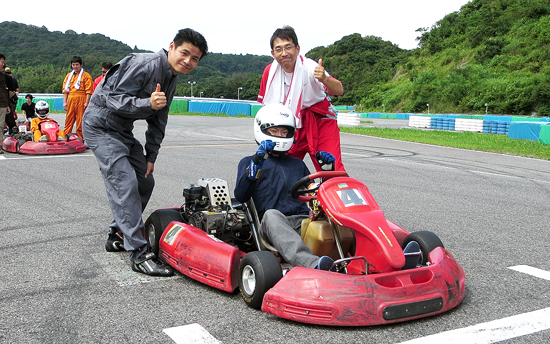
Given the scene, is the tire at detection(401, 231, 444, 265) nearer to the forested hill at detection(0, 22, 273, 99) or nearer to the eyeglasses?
the eyeglasses

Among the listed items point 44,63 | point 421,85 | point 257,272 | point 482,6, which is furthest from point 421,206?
point 44,63

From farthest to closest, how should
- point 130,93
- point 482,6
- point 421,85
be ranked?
1. point 482,6
2. point 421,85
3. point 130,93

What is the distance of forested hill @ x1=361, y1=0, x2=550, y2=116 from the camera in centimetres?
3369

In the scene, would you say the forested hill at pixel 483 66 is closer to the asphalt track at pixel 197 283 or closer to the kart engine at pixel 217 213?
the asphalt track at pixel 197 283

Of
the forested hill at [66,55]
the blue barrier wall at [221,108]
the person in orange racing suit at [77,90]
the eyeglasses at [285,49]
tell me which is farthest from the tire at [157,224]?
the forested hill at [66,55]

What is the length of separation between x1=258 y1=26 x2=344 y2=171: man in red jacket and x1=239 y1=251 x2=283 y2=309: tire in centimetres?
153

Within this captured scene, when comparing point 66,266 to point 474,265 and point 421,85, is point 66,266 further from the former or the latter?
point 421,85

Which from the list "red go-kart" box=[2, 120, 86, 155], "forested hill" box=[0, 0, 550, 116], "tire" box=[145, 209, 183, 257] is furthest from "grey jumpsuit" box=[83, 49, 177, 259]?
"forested hill" box=[0, 0, 550, 116]

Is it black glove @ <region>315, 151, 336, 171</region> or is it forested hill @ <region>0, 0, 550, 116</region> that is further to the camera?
forested hill @ <region>0, 0, 550, 116</region>

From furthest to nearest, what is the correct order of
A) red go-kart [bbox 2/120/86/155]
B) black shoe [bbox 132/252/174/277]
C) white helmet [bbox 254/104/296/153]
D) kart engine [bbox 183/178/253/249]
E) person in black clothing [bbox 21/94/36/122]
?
person in black clothing [bbox 21/94/36/122] < red go-kart [bbox 2/120/86/155] < kart engine [bbox 183/178/253/249] < white helmet [bbox 254/104/296/153] < black shoe [bbox 132/252/174/277]

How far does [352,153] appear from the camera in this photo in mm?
11547

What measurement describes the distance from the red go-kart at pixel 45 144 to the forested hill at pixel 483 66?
87.6ft

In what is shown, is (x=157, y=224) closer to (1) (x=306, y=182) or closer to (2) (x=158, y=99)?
(2) (x=158, y=99)

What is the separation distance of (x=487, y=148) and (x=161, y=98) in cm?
1102
